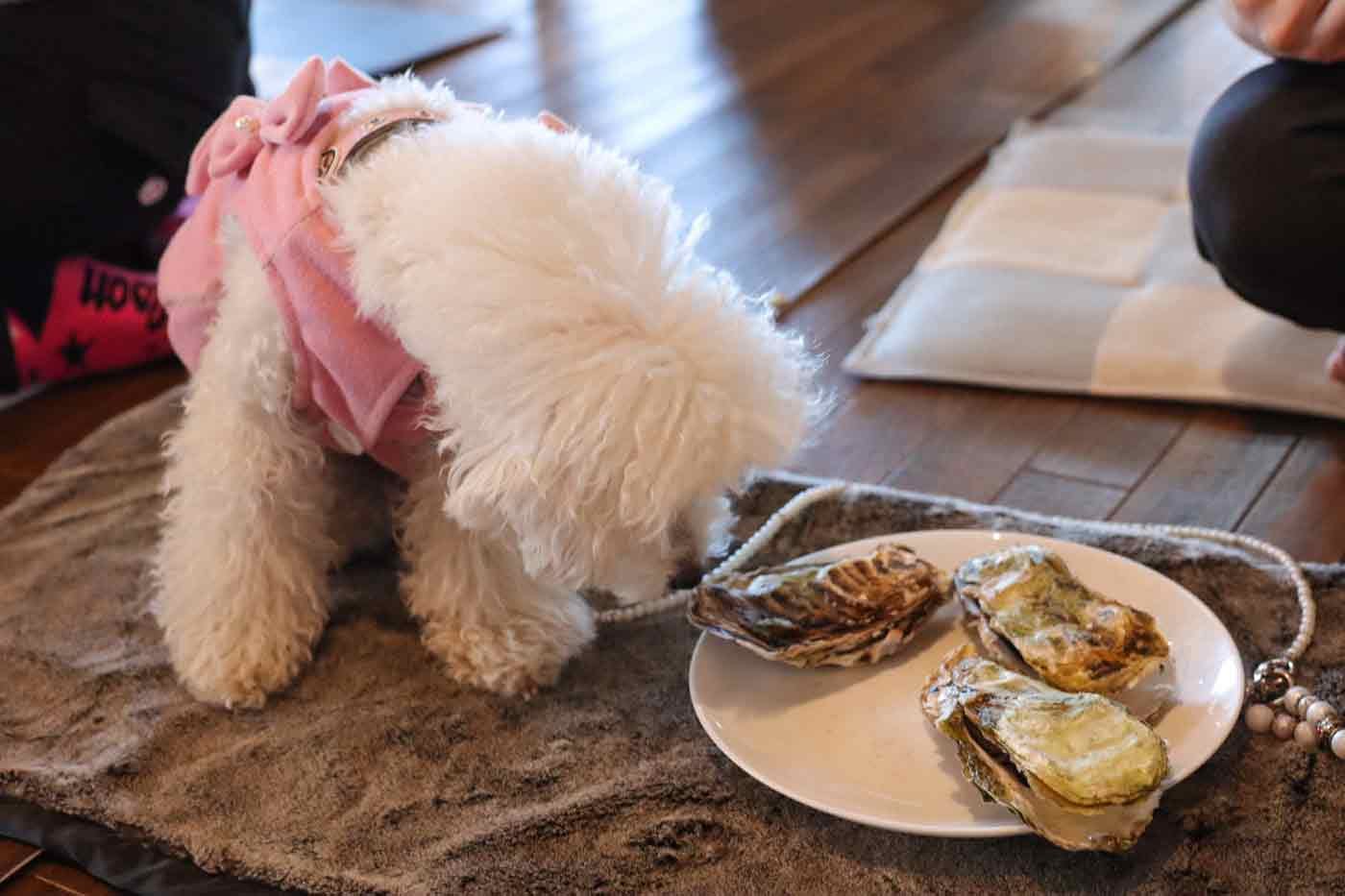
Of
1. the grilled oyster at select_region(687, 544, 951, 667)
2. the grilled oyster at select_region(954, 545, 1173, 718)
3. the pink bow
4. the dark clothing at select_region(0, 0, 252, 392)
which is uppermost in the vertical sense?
the pink bow

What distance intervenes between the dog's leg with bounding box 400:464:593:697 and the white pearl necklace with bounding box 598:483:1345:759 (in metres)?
0.08

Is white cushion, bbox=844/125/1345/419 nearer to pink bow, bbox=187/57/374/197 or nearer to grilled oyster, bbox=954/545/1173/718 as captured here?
grilled oyster, bbox=954/545/1173/718

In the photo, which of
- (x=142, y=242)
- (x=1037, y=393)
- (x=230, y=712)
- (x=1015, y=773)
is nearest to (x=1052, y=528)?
(x=1037, y=393)

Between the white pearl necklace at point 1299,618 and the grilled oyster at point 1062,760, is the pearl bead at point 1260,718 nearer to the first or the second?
the white pearl necklace at point 1299,618

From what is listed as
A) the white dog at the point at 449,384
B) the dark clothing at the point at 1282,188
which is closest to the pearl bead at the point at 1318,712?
the white dog at the point at 449,384

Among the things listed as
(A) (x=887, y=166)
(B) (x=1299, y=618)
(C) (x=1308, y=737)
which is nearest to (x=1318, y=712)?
(C) (x=1308, y=737)

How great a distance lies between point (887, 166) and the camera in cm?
243

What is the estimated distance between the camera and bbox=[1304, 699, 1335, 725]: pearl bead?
1113 mm

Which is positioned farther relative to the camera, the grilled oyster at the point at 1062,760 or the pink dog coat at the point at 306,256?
the pink dog coat at the point at 306,256

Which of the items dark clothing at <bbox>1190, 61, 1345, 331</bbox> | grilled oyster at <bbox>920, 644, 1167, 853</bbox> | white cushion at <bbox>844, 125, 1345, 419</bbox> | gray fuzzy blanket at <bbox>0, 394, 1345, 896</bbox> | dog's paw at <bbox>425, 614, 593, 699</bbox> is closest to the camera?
grilled oyster at <bbox>920, 644, 1167, 853</bbox>

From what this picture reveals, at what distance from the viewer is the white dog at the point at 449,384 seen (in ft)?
3.33

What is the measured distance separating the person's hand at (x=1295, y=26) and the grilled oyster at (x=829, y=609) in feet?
2.19

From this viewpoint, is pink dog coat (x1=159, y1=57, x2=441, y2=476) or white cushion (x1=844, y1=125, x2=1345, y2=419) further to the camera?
white cushion (x1=844, y1=125, x2=1345, y2=419)

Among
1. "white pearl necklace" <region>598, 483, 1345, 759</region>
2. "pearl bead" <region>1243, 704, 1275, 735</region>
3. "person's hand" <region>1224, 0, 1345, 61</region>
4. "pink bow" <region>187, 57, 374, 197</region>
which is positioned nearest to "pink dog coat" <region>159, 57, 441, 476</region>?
"pink bow" <region>187, 57, 374, 197</region>
